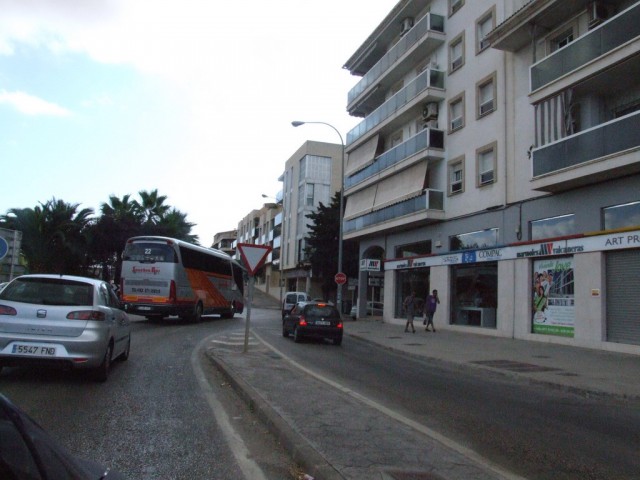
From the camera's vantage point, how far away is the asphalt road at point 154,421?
4457 millimetres

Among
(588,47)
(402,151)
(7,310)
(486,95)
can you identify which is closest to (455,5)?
(486,95)

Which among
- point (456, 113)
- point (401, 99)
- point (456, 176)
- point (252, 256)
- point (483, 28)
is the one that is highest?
point (483, 28)

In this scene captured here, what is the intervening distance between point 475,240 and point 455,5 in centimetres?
1244

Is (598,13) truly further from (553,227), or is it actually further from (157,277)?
(157,277)

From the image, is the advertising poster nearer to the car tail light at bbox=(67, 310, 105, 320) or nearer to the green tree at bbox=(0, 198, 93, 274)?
the car tail light at bbox=(67, 310, 105, 320)

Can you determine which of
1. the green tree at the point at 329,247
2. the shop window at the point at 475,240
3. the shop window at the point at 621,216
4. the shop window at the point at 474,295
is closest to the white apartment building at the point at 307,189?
the green tree at the point at 329,247

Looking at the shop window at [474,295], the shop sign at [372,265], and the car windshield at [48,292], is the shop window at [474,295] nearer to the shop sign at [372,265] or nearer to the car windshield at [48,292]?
the shop sign at [372,265]

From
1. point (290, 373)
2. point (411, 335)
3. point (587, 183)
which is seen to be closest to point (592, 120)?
point (587, 183)

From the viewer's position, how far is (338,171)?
200ft

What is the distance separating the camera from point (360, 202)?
112 feet

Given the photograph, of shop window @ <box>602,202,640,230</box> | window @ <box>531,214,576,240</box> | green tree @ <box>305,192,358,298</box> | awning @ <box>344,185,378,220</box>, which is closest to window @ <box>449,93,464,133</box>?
window @ <box>531,214,576,240</box>

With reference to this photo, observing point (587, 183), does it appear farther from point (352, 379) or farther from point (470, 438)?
point (470, 438)

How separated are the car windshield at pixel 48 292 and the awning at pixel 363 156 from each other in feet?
85.4

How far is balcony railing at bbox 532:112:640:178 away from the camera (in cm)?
1447
